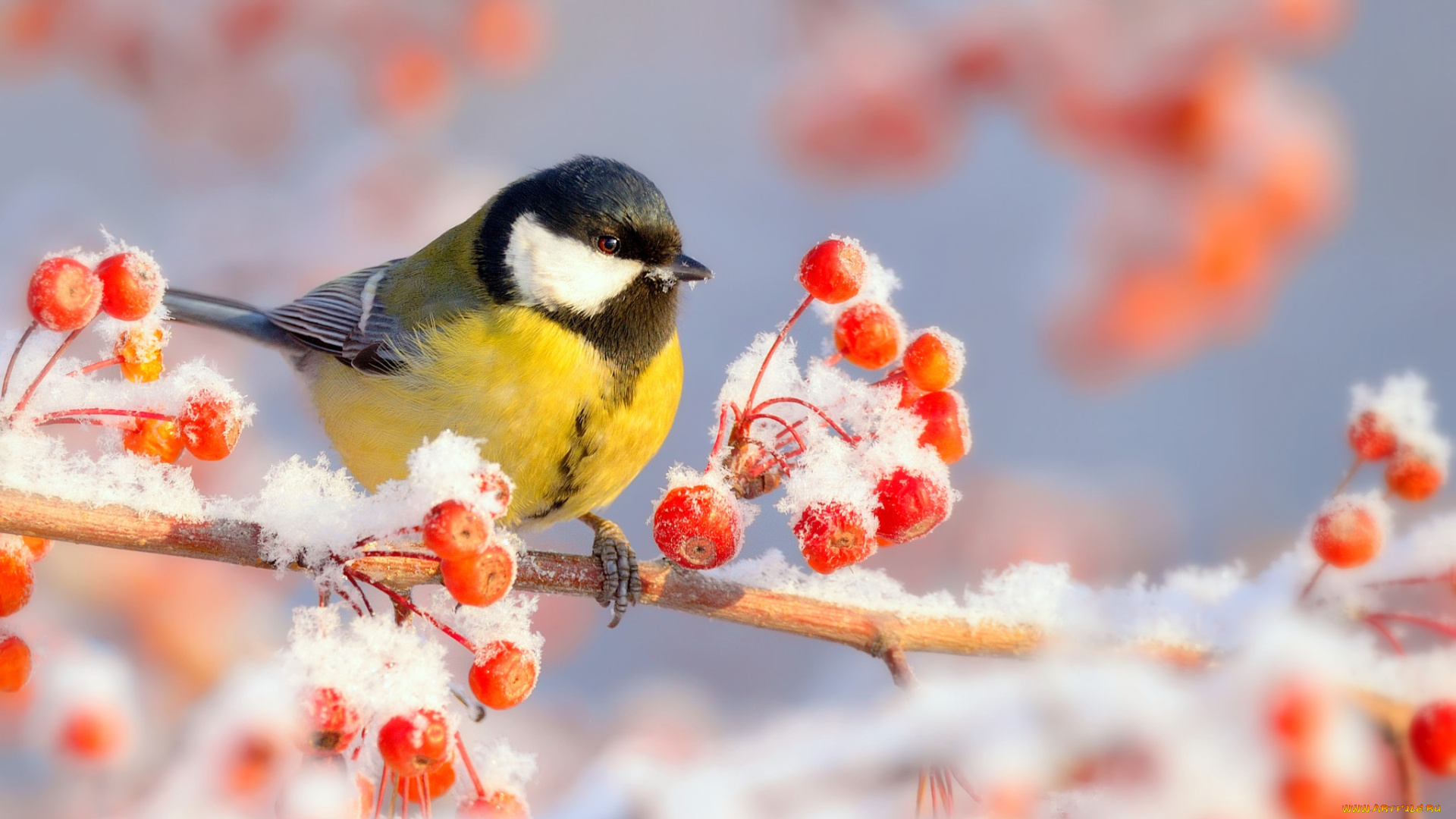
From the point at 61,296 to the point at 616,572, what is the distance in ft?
1.91

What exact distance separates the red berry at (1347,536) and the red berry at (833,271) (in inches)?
16.3

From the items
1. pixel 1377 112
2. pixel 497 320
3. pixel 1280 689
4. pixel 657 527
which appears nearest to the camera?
pixel 1280 689

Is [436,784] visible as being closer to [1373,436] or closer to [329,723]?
[329,723]

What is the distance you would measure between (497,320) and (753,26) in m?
2.47

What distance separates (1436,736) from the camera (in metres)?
0.82

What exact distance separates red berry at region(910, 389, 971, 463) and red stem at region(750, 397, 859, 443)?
0.21 ft

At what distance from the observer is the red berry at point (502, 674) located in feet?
2.98

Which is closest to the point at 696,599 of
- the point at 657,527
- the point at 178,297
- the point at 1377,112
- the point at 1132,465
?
the point at 657,527

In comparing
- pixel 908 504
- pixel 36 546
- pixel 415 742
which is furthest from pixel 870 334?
pixel 36 546

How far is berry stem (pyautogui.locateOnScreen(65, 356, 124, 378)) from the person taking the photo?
908mm

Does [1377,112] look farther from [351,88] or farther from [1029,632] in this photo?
[1029,632]

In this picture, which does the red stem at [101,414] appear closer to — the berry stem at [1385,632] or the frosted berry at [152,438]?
the frosted berry at [152,438]

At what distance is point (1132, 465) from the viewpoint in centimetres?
326

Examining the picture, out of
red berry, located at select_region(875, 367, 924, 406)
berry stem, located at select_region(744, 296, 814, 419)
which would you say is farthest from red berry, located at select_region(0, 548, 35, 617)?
red berry, located at select_region(875, 367, 924, 406)
